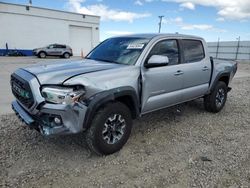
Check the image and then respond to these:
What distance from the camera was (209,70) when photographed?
554 centimetres

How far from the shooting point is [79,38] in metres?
36.3

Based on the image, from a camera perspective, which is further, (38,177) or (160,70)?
(160,70)

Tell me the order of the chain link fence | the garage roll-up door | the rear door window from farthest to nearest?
the garage roll-up door
the chain link fence
the rear door window

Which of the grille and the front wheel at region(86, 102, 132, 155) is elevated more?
the grille

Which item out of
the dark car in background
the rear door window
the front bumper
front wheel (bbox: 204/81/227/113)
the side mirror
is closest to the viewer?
the front bumper

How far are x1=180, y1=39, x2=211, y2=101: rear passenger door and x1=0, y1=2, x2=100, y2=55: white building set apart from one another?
28696 mm

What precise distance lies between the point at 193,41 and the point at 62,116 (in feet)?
11.5

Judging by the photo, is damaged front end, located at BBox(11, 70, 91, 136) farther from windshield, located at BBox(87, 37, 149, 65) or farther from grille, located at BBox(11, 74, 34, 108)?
windshield, located at BBox(87, 37, 149, 65)

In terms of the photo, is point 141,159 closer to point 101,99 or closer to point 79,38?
point 101,99

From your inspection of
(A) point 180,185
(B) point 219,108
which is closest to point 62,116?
(A) point 180,185

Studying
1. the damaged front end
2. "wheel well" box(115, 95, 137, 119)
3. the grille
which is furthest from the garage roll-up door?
the damaged front end

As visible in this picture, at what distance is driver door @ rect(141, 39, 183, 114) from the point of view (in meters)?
4.07

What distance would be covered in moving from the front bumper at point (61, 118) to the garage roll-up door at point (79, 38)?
1317 inches

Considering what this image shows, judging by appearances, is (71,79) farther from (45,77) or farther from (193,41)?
(193,41)
